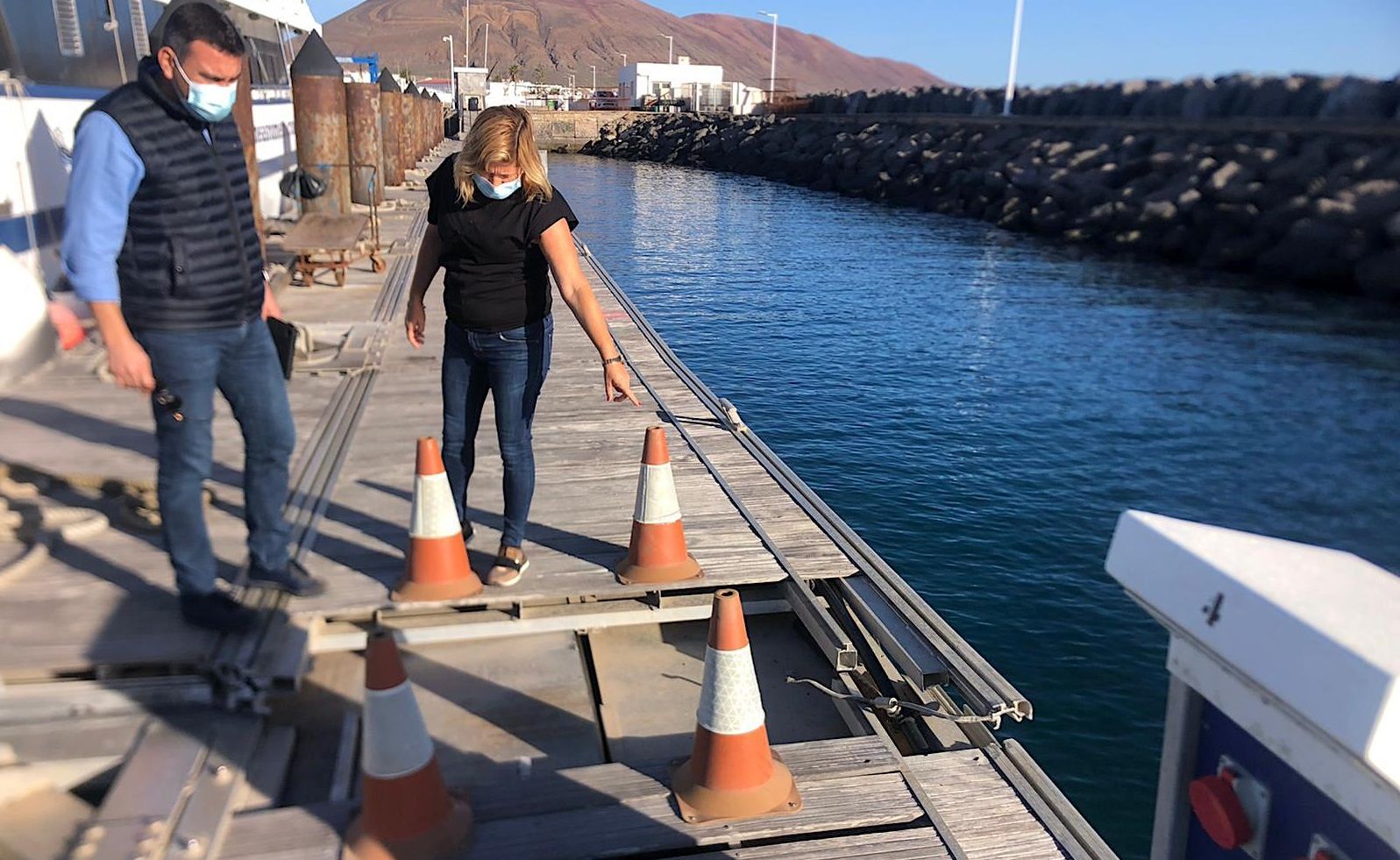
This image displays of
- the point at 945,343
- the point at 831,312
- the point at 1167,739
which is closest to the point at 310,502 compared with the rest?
the point at 1167,739

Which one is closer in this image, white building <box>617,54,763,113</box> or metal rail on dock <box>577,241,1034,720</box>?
metal rail on dock <box>577,241,1034,720</box>

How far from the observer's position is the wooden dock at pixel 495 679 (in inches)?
112

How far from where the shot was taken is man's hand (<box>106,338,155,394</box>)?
9.76 ft

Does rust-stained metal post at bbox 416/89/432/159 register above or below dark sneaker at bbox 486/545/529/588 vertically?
above

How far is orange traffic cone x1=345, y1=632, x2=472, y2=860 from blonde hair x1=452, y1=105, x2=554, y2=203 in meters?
1.74

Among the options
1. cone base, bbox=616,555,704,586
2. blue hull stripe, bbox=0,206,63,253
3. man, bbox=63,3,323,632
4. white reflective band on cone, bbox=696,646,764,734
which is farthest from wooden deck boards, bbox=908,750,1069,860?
blue hull stripe, bbox=0,206,63,253

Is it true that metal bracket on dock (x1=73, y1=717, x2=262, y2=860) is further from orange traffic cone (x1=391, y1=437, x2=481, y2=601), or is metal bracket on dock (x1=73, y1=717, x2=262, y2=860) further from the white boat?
the white boat

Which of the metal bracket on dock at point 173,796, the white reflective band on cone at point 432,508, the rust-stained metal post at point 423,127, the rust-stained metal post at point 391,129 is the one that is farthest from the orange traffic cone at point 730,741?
the rust-stained metal post at point 423,127

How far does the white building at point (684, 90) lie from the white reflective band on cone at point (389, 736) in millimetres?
65734

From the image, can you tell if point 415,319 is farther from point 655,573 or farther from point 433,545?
point 655,573

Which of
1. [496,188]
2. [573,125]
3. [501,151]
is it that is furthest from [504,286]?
[573,125]

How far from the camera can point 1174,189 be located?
25.8 metres

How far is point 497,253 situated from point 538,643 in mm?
1552

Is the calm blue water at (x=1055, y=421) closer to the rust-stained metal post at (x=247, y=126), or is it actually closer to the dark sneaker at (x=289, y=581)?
the dark sneaker at (x=289, y=581)
